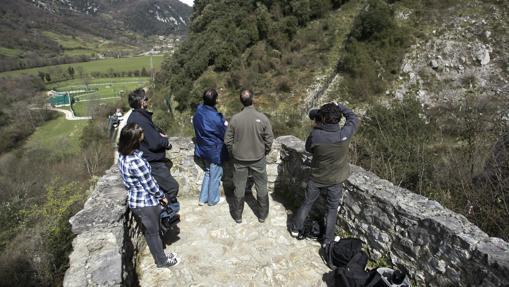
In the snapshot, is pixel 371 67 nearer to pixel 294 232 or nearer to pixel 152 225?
pixel 294 232

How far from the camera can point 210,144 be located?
4645 mm

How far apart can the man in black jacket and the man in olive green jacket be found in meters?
0.95

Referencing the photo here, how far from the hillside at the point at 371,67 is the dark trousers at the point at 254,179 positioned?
9.26ft

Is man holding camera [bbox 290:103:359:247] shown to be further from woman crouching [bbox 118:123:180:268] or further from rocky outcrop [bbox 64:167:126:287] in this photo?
rocky outcrop [bbox 64:167:126:287]

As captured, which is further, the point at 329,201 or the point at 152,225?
the point at 329,201

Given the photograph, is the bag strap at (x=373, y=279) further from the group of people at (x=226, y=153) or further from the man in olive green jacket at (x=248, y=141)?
the man in olive green jacket at (x=248, y=141)

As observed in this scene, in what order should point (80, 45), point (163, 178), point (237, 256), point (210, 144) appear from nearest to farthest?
point (237, 256)
point (163, 178)
point (210, 144)
point (80, 45)

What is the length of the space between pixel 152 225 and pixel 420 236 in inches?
118

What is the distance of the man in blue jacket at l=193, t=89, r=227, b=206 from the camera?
444cm

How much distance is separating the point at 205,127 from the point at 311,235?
2273 millimetres

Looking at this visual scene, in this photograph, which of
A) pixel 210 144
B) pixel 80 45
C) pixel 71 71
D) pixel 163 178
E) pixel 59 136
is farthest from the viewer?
pixel 80 45

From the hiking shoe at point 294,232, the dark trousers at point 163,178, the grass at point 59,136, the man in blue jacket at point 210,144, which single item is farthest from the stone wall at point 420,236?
the grass at point 59,136

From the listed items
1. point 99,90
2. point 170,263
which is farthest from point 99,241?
point 99,90

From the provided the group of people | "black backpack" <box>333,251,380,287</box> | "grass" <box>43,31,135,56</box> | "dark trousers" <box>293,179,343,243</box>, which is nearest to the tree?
"grass" <box>43,31,135,56</box>
